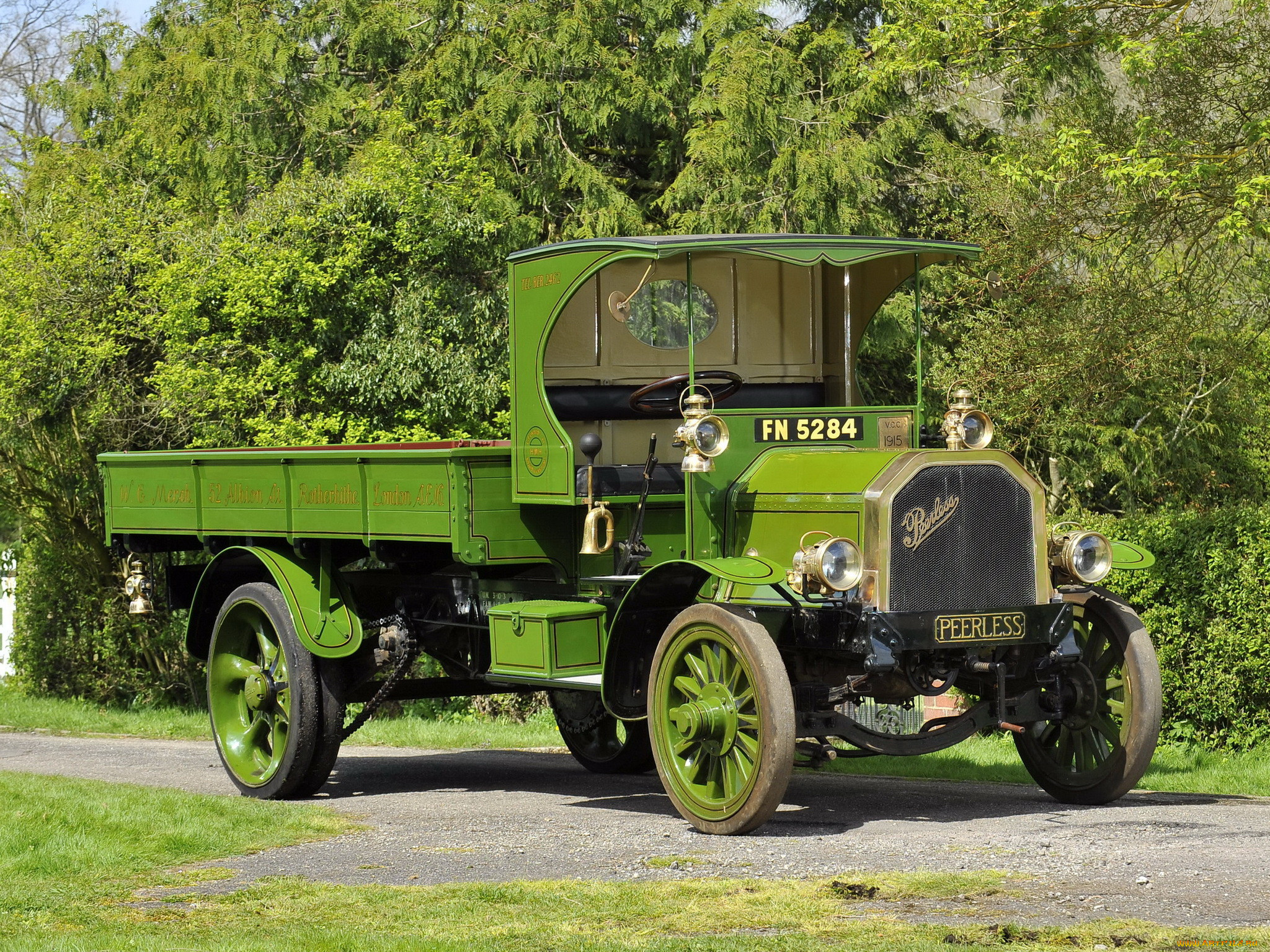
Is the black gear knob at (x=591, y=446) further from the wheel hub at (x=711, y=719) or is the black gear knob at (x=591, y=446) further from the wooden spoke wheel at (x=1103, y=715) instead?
the wooden spoke wheel at (x=1103, y=715)

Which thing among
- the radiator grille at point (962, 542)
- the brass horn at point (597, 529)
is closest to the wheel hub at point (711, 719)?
the radiator grille at point (962, 542)

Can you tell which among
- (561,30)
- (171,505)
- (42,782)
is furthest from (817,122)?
(42,782)

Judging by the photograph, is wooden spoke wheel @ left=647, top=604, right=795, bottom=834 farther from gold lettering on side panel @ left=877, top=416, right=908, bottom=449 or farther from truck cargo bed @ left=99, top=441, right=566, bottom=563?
gold lettering on side panel @ left=877, top=416, right=908, bottom=449

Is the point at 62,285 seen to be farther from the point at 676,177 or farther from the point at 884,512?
the point at 884,512

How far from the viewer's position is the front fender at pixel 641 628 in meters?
8.42

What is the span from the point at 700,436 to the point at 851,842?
2063mm

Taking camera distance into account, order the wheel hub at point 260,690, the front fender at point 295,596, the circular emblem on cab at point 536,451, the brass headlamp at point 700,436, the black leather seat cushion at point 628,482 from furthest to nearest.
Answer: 1. the wheel hub at point 260,690
2. the front fender at point 295,596
3. the circular emblem on cab at point 536,451
4. the black leather seat cushion at point 628,482
5. the brass headlamp at point 700,436

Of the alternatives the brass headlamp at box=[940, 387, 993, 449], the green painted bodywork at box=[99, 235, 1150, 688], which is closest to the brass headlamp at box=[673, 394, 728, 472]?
the green painted bodywork at box=[99, 235, 1150, 688]

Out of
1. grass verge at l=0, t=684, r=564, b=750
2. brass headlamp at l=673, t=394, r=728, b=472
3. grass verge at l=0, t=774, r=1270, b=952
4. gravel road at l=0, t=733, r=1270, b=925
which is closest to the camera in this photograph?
grass verge at l=0, t=774, r=1270, b=952

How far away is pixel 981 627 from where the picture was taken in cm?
799

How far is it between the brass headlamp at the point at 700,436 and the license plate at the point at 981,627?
4.47 ft

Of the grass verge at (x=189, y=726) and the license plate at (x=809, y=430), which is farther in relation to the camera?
the grass verge at (x=189, y=726)

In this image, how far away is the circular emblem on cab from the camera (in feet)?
30.1

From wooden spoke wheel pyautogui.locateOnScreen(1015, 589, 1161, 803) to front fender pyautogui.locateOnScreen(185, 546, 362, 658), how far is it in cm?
403
